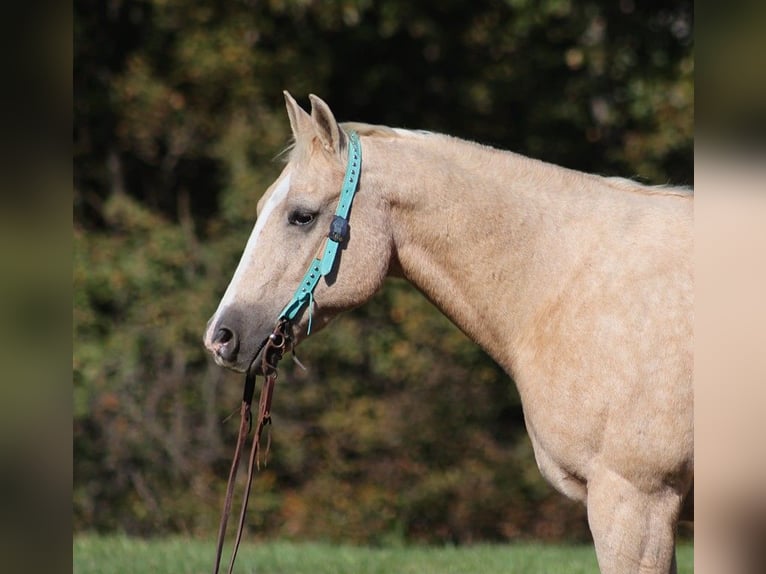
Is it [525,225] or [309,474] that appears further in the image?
[309,474]

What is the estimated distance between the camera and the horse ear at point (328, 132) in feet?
11.2

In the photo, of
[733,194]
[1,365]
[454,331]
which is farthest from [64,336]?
[454,331]

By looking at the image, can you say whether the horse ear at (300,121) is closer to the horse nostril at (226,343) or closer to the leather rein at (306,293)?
the leather rein at (306,293)

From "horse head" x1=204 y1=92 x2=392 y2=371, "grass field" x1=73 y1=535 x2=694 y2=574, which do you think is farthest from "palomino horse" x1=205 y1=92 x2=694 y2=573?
"grass field" x1=73 y1=535 x2=694 y2=574

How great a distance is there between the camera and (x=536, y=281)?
343 centimetres

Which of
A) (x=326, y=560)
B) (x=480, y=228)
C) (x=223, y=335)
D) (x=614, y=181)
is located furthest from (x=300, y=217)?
(x=326, y=560)

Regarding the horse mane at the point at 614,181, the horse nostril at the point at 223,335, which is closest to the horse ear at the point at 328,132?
the horse mane at the point at 614,181

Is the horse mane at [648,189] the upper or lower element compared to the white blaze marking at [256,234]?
upper

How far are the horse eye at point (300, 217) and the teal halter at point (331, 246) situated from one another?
0.08 m

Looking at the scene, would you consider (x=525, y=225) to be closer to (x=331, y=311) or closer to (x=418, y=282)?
(x=418, y=282)

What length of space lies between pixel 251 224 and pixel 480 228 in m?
6.73

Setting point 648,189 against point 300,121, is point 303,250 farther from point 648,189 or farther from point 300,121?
point 648,189

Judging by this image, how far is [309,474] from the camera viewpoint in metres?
9.98

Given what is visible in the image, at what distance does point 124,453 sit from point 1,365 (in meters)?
8.75
